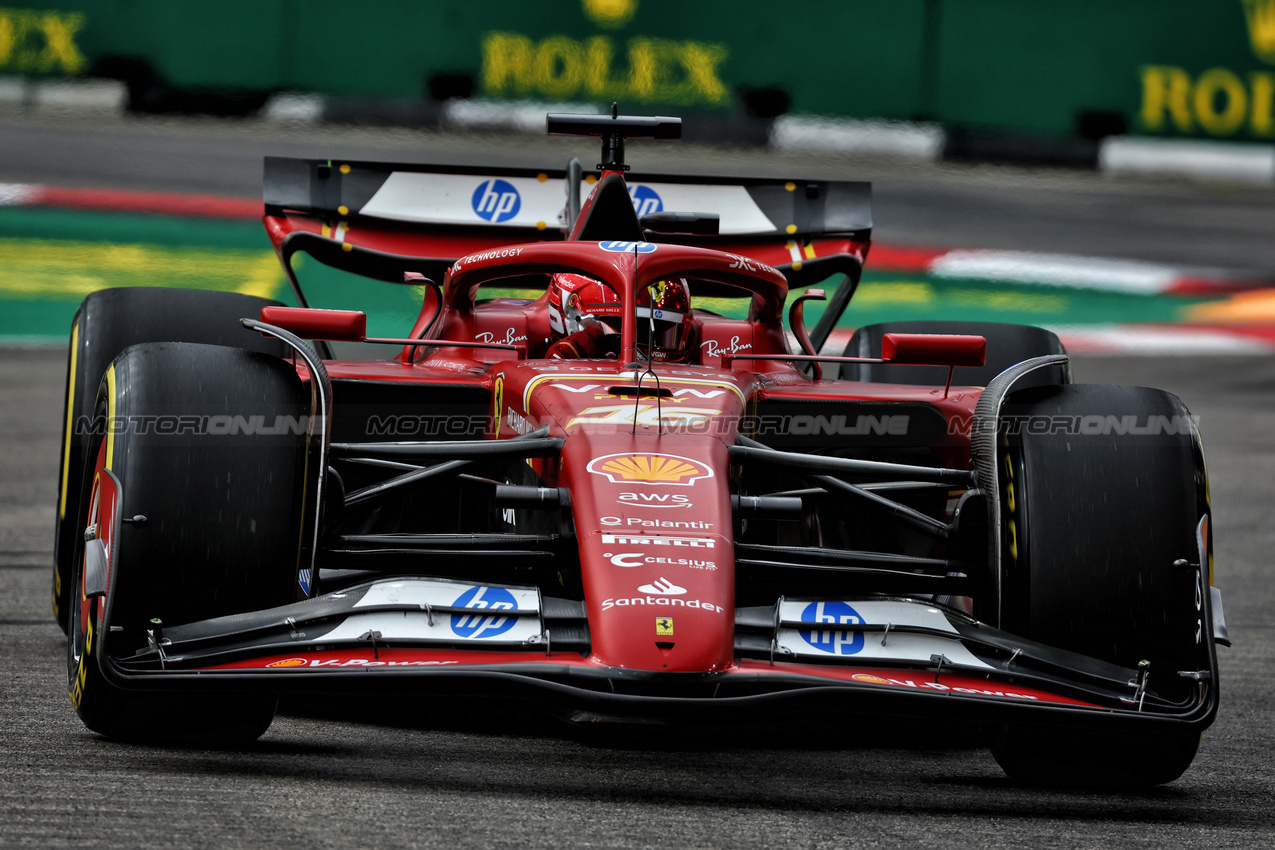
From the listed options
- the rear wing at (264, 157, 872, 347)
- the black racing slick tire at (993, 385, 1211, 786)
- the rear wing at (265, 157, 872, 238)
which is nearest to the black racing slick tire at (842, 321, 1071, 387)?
the rear wing at (264, 157, 872, 347)

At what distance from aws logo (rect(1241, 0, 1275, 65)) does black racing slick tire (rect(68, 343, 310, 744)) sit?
15798mm

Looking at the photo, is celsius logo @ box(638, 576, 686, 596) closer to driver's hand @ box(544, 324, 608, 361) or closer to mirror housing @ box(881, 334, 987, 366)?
mirror housing @ box(881, 334, 987, 366)

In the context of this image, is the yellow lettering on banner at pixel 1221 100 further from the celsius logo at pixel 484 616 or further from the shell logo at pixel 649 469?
the celsius logo at pixel 484 616

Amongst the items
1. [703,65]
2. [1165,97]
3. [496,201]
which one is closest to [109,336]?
[496,201]

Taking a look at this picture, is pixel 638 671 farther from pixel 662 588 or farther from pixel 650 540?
pixel 650 540

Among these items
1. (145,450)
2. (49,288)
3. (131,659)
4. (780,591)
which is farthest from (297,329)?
(49,288)

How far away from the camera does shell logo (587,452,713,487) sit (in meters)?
3.79

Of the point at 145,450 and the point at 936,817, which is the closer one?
the point at 936,817

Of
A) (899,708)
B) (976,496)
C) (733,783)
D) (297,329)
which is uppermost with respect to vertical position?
(297,329)

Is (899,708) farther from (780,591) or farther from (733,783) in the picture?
(780,591)

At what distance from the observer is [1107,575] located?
3.72 m

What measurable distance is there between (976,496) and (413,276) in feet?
9.61

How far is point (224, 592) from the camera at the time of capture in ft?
11.8

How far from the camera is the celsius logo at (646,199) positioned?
6684 millimetres
